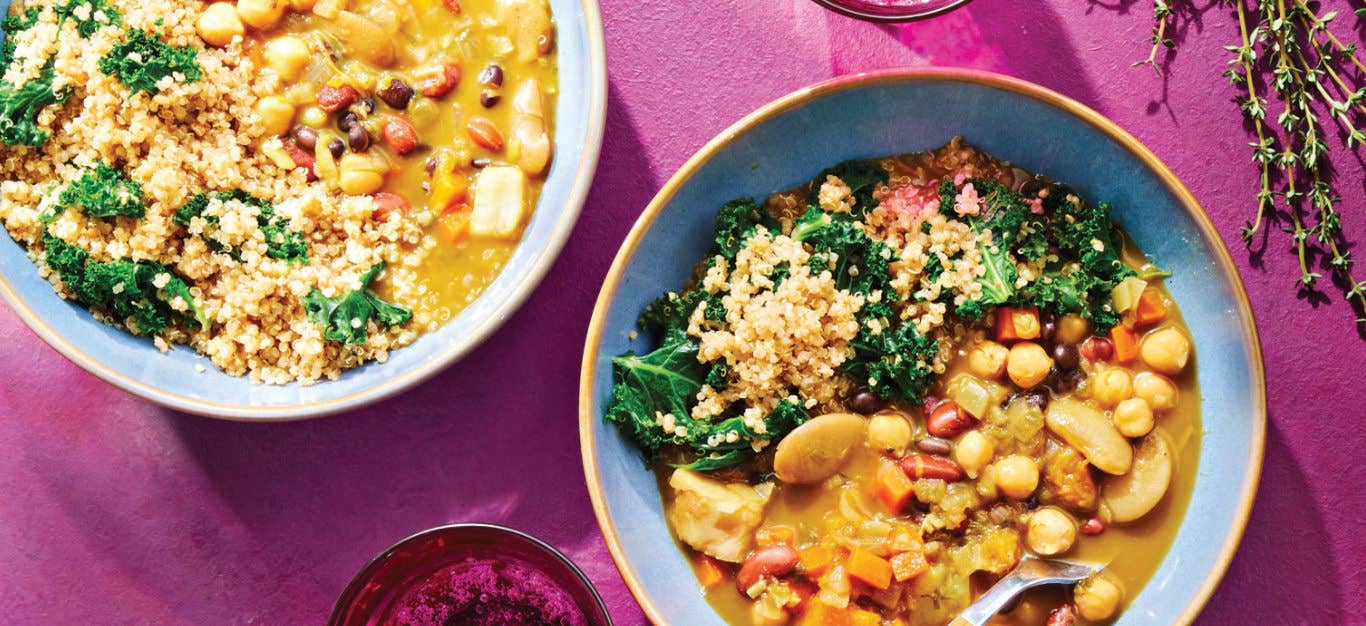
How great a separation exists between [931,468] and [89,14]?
2.40 m

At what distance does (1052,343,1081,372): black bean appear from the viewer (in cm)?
258

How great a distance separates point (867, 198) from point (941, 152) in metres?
0.23

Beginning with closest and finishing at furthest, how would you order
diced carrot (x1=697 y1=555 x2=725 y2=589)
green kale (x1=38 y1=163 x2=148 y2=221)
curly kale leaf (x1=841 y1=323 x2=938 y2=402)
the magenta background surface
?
1. green kale (x1=38 y1=163 x2=148 y2=221)
2. curly kale leaf (x1=841 y1=323 x2=938 y2=402)
3. diced carrot (x1=697 y1=555 x2=725 y2=589)
4. the magenta background surface

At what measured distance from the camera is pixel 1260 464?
249 cm

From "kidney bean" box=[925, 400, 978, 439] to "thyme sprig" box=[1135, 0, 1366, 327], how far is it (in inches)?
37.3

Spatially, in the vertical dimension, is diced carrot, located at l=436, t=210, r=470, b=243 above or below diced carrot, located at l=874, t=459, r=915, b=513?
above

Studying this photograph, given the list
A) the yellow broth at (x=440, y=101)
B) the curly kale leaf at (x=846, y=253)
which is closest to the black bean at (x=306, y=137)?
the yellow broth at (x=440, y=101)

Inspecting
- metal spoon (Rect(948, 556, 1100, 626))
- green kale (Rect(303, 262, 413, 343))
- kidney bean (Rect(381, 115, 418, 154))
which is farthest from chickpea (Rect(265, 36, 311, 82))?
metal spoon (Rect(948, 556, 1100, 626))

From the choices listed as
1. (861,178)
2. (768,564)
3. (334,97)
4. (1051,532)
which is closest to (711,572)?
(768,564)

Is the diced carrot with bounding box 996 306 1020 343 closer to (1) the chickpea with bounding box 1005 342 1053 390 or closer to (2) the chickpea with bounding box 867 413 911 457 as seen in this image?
(1) the chickpea with bounding box 1005 342 1053 390

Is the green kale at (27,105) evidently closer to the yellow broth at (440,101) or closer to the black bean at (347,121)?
the yellow broth at (440,101)

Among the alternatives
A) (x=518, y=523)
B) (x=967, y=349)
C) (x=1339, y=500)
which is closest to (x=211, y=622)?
(x=518, y=523)

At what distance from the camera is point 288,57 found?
2561 millimetres

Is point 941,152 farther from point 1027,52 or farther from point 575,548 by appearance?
point 575,548
